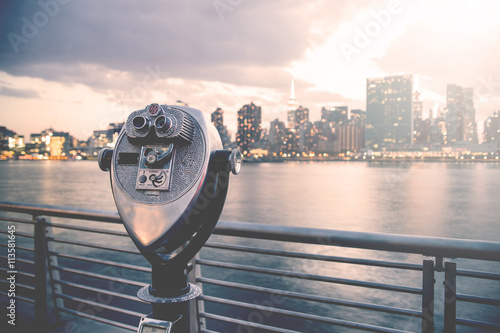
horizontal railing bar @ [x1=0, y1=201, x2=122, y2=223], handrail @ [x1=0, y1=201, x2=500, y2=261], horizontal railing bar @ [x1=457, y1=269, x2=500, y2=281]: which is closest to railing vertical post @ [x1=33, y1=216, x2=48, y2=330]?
horizontal railing bar @ [x1=0, y1=201, x2=122, y2=223]

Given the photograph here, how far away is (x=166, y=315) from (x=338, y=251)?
14991 millimetres

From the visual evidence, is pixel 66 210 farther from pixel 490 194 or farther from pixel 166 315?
pixel 490 194

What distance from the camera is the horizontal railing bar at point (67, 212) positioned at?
2068 millimetres

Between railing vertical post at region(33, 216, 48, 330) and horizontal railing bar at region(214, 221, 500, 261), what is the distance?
1.57 m

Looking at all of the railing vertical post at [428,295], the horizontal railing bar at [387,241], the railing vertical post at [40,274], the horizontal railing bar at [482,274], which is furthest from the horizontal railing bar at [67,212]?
the horizontal railing bar at [482,274]

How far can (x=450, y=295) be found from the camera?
1.46 metres

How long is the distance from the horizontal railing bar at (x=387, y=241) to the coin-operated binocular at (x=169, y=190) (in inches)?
13.4

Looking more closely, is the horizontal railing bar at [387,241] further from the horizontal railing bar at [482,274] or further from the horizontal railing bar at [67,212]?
the horizontal railing bar at [67,212]

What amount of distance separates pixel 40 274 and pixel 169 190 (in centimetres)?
187

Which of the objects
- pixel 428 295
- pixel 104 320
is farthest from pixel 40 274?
pixel 428 295

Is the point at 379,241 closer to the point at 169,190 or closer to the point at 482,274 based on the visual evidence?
the point at 482,274

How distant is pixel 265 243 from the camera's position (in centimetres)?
1590

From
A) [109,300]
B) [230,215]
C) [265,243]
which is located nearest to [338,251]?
[265,243]

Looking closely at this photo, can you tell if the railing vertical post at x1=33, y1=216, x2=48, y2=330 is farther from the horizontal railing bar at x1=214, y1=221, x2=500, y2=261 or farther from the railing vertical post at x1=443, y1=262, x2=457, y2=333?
the railing vertical post at x1=443, y1=262, x2=457, y2=333
